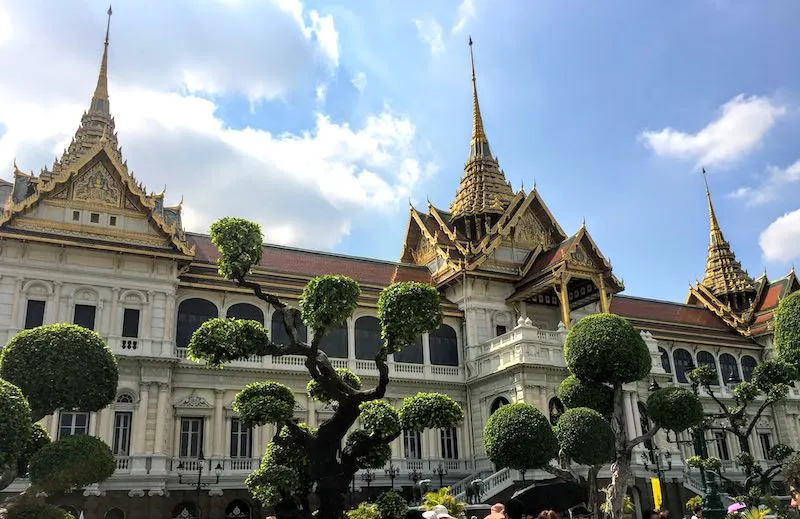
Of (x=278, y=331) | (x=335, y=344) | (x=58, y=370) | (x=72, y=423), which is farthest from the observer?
(x=335, y=344)

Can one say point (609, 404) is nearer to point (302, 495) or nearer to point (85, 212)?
point (302, 495)

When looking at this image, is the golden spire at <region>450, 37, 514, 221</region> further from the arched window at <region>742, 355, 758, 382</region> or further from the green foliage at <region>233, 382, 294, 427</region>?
the green foliage at <region>233, 382, 294, 427</region>

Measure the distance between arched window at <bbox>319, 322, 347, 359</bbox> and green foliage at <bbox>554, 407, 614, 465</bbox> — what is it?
12.9 m

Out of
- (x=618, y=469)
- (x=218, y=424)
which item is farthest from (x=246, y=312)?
(x=618, y=469)

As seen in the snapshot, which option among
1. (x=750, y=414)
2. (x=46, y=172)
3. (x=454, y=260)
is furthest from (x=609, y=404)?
(x=750, y=414)

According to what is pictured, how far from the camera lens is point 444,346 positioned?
1323 inches

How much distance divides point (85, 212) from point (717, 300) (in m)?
39.3

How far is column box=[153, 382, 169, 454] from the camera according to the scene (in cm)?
2573

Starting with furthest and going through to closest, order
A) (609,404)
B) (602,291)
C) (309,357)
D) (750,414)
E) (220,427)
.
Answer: (750,414) → (602,291) → (220,427) → (609,404) → (309,357)

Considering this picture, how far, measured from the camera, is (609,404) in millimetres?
21625

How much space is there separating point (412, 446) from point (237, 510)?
774 cm

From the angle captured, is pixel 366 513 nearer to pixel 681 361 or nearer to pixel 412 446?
pixel 412 446

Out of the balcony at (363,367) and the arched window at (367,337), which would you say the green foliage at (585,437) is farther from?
the arched window at (367,337)

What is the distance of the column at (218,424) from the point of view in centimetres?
2730
